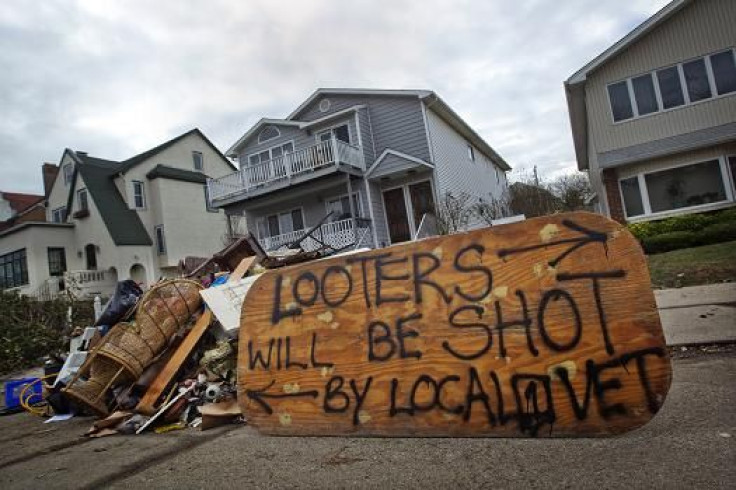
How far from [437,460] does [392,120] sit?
678 inches

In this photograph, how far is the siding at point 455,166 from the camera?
17812mm

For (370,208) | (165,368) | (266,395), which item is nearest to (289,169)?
(370,208)

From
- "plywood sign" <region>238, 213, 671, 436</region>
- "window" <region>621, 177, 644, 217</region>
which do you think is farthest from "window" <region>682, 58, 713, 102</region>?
"plywood sign" <region>238, 213, 671, 436</region>

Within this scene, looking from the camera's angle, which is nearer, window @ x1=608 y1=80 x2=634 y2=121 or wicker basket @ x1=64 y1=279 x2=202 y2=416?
wicker basket @ x1=64 y1=279 x2=202 y2=416

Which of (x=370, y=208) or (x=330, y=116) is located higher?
(x=330, y=116)

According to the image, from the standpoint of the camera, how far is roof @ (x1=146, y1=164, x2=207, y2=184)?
26.3m

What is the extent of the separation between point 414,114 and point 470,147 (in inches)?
247

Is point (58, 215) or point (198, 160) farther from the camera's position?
point (198, 160)

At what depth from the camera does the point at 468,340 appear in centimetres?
214

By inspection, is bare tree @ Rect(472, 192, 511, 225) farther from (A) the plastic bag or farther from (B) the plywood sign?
(B) the plywood sign

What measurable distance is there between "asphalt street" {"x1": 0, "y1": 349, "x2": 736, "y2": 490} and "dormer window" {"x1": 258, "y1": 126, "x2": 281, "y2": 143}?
→ 60.0 feet

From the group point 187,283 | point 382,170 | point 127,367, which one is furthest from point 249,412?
point 382,170

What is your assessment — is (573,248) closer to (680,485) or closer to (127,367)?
(680,485)

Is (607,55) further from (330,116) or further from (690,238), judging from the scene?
(330,116)
